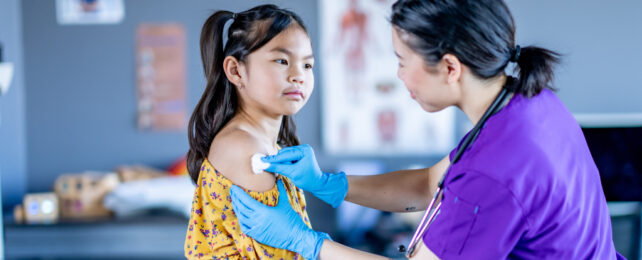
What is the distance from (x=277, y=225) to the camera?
4.13ft

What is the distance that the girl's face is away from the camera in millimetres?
1311

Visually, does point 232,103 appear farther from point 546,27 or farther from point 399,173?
point 546,27

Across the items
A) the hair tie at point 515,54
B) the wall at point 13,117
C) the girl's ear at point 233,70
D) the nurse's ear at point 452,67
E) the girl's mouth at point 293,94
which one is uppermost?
the hair tie at point 515,54

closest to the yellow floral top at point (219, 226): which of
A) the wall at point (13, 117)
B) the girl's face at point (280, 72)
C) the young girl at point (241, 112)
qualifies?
the young girl at point (241, 112)

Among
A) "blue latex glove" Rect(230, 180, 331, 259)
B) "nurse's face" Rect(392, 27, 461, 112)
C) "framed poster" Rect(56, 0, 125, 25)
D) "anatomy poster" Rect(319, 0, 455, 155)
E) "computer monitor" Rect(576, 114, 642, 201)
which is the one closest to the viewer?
"nurse's face" Rect(392, 27, 461, 112)

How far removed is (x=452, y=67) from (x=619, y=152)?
202 centimetres

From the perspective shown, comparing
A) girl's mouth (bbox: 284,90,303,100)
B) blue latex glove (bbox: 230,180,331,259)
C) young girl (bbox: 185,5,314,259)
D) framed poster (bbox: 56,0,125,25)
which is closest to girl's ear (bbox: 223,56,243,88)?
young girl (bbox: 185,5,314,259)

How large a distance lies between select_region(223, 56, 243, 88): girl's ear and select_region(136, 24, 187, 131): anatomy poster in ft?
6.63

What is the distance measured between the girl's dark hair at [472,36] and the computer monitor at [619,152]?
5.88 feet

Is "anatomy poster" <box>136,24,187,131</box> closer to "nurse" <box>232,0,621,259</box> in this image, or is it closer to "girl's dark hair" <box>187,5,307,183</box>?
"girl's dark hair" <box>187,5,307,183</box>

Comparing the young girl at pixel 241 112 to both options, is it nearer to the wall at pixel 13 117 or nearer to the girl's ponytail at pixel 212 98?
the girl's ponytail at pixel 212 98

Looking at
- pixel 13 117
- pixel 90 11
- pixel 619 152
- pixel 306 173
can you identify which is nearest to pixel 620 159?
pixel 619 152

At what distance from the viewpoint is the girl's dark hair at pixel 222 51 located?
132 centimetres

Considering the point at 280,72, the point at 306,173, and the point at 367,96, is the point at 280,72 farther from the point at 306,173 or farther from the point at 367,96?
the point at 367,96
